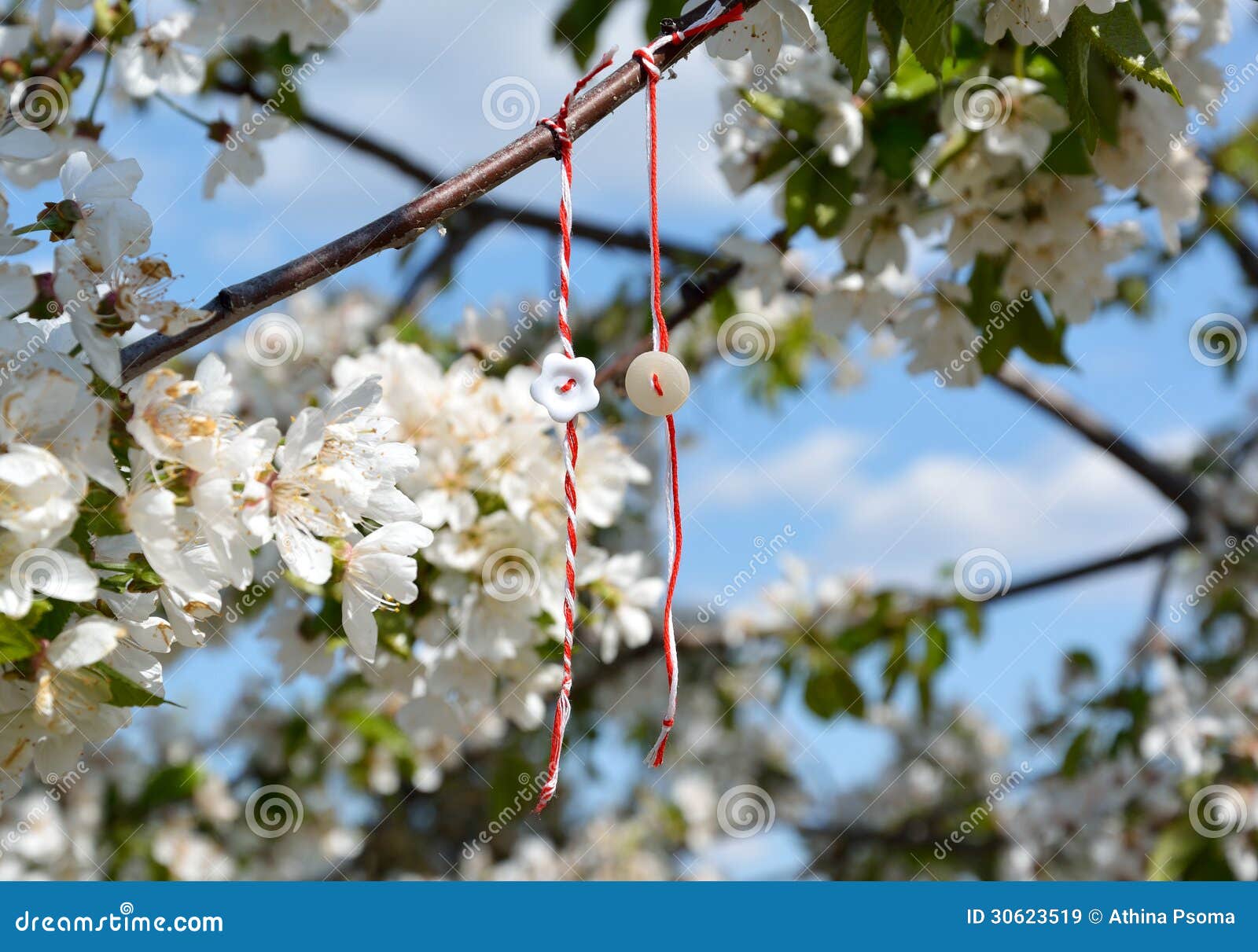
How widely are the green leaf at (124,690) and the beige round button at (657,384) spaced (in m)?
0.47

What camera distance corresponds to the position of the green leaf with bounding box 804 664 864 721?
245cm

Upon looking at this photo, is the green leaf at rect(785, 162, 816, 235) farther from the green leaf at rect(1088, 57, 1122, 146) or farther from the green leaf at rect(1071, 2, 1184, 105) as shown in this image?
the green leaf at rect(1071, 2, 1184, 105)

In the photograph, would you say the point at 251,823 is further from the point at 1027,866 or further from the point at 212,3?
the point at 212,3

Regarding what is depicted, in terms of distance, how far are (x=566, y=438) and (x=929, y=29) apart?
0.56 meters

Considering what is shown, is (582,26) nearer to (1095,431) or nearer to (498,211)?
(498,211)

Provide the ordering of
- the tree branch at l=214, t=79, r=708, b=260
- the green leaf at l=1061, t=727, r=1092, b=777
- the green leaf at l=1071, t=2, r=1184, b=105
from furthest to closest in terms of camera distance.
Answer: the green leaf at l=1061, t=727, r=1092, b=777 → the tree branch at l=214, t=79, r=708, b=260 → the green leaf at l=1071, t=2, r=1184, b=105

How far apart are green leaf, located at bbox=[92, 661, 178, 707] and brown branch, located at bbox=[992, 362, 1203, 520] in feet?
6.85

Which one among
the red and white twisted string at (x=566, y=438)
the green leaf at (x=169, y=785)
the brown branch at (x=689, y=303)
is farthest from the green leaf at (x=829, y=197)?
the green leaf at (x=169, y=785)

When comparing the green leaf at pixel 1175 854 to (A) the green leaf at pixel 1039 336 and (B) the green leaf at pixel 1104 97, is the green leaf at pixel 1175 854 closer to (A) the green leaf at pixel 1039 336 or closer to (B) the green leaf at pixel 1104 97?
(A) the green leaf at pixel 1039 336

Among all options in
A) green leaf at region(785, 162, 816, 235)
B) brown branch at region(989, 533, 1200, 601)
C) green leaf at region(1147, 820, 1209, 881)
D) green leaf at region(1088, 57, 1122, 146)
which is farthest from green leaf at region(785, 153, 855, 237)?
green leaf at region(1147, 820, 1209, 881)

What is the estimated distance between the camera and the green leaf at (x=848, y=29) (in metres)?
1.10

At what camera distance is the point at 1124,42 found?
3.55 ft

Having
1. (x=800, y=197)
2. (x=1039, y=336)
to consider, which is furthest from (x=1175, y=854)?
(x=800, y=197)

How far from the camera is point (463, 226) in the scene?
9.60ft
